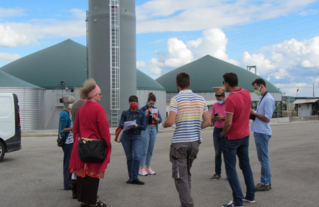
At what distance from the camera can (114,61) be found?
2628 cm

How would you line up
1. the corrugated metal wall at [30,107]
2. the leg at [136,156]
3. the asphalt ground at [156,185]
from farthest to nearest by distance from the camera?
1. the corrugated metal wall at [30,107]
2. the leg at [136,156]
3. the asphalt ground at [156,185]

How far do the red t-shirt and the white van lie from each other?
Result: 8.02 metres

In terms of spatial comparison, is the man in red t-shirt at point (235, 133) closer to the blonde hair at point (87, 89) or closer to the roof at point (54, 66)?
the blonde hair at point (87, 89)

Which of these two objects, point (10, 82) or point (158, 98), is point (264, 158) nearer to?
point (10, 82)

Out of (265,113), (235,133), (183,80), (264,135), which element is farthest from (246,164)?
(183,80)

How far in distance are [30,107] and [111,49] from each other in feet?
34.8

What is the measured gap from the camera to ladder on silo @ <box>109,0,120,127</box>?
85.4 ft

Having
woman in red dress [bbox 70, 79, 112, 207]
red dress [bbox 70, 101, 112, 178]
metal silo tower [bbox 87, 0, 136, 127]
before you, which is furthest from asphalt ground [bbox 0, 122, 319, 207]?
metal silo tower [bbox 87, 0, 136, 127]

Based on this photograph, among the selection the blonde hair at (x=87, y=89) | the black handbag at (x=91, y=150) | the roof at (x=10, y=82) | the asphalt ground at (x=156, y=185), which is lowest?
the asphalt ground at (x=156, y=185)

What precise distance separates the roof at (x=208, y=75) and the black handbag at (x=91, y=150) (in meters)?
50.1

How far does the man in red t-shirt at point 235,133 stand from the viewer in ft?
16.8

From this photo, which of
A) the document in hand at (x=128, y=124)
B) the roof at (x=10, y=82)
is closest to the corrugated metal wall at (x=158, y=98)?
the roof at (x=10, y=82)

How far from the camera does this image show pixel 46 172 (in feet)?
27.6

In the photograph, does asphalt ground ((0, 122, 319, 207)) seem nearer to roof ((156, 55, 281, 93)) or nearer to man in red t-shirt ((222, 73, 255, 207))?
man in red t-shirt ((222, 73, 255, 207))
